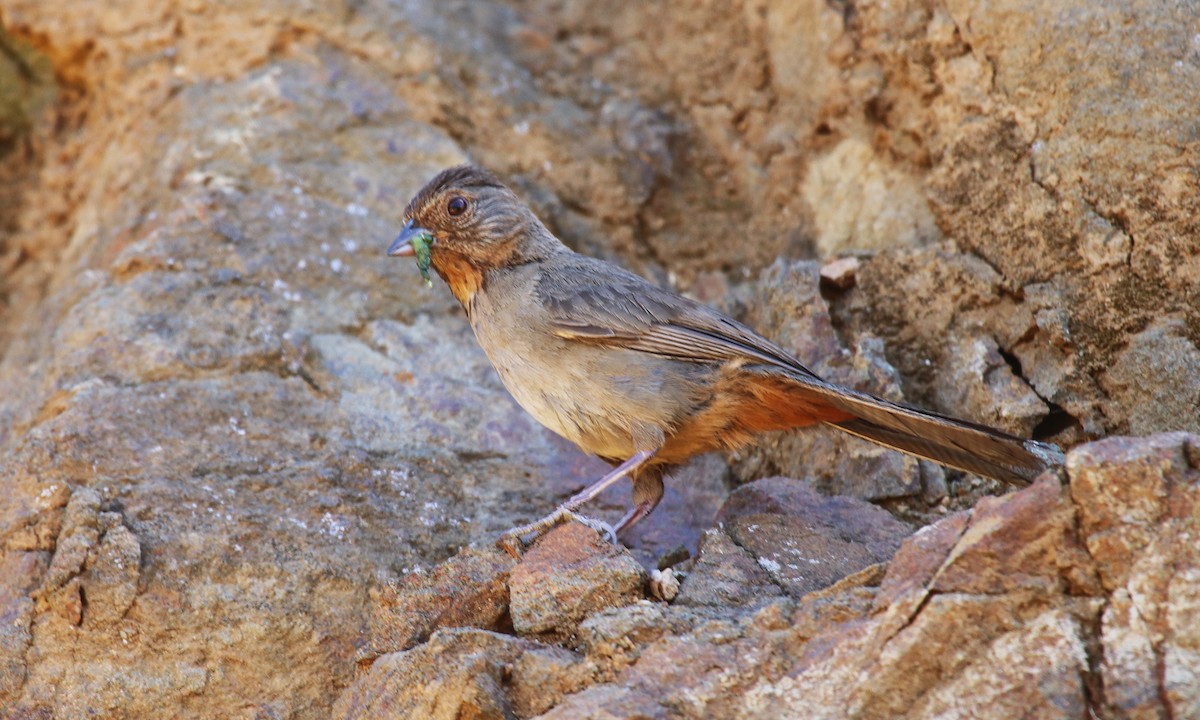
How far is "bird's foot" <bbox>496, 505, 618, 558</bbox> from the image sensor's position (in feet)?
13.8

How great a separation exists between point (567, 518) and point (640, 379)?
702mm

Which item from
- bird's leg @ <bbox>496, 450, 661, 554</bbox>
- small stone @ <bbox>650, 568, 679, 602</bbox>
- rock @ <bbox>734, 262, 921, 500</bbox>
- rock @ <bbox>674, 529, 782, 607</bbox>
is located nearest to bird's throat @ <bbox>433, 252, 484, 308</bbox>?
bird's leg @ <bbox>496, 450, 661, 554</bbox>

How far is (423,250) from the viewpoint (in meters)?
5.29

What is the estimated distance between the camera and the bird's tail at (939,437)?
160 inches

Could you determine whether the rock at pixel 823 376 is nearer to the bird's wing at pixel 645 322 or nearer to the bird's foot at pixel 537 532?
the bird's wing at pixel 645 322

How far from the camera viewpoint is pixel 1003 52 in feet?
17.3

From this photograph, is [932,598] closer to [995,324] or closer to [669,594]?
[669,594]

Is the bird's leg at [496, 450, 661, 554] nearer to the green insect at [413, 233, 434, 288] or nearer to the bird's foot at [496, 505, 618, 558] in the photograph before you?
the bird's foot at [496, 505, 618, 558]

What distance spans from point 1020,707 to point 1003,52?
3408 mm

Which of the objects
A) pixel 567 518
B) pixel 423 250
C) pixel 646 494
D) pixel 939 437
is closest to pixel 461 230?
pixel 423 250

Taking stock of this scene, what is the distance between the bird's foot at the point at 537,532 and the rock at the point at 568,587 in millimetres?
158

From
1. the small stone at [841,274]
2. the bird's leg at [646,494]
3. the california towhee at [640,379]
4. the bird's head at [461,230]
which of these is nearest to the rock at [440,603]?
the california towhee at [640,379]

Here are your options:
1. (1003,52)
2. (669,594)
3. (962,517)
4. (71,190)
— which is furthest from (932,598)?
(71,190)

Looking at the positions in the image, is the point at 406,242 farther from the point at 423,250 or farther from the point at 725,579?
the point at 725,579
